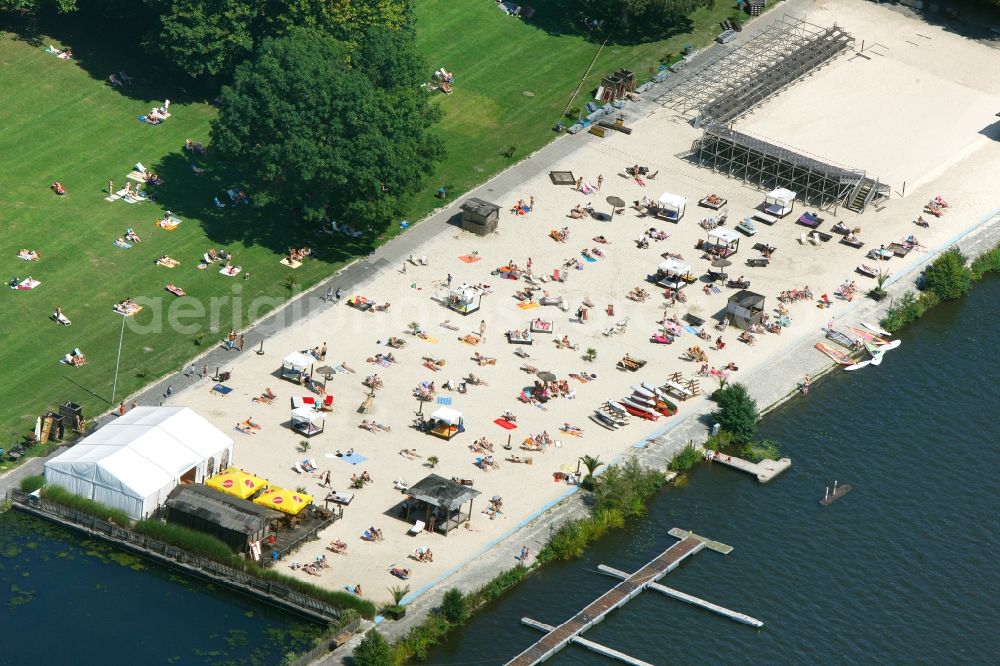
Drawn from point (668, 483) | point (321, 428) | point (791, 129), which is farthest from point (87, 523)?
point (791, 129)

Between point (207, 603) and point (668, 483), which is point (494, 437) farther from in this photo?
point (207, 603)

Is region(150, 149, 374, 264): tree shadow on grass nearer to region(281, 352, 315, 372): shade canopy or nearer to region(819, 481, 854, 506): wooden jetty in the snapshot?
A: region(281, 352, 315, 372): shade canopy

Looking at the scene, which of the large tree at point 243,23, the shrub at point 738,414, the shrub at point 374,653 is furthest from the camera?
the large tree at point 243,23

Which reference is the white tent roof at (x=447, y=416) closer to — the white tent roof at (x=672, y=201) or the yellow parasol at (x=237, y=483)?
the yellow parasol at (x=237, y=483)

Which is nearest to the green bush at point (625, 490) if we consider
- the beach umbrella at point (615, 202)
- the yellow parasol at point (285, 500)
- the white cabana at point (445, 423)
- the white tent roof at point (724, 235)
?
the white cabana at point (445, 423)

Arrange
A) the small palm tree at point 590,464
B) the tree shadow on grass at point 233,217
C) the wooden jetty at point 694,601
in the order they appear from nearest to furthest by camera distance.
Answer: the wooden jetty at point 694,601, the small palm tree at point 590,464, the tree shadow on grass at point 233,217

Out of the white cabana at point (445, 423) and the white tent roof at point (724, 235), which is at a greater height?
the white tent roof at point (724, 235)

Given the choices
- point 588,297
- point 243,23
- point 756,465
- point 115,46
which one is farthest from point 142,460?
point 115,46

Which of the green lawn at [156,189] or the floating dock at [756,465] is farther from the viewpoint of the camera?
the green lawn at [156,189]
